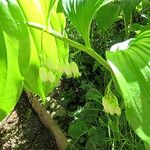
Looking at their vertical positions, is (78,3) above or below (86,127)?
above

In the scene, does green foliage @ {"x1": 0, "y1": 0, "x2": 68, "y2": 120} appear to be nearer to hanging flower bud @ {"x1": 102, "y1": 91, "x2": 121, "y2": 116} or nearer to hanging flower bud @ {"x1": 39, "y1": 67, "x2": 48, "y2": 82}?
hanging flower bud @ {"x1": 39, "y1": 67, "x2": 48, "y2": 82}

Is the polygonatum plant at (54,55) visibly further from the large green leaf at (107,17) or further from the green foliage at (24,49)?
the large green leaf at (107,17)

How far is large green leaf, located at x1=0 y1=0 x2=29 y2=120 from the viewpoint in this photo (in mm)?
677

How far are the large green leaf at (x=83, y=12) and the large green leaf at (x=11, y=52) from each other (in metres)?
0.10

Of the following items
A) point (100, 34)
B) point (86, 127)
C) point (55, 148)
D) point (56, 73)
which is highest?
point (56, 73)

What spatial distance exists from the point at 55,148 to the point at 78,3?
1.49m

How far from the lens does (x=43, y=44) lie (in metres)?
0.85

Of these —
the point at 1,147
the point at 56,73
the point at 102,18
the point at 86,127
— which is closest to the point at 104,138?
the point at 86,127

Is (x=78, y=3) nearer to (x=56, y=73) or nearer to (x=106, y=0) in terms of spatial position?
(x=106, y=0)

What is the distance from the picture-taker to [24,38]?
2.28 feet

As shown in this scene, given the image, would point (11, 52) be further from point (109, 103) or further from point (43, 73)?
point (109, 103)

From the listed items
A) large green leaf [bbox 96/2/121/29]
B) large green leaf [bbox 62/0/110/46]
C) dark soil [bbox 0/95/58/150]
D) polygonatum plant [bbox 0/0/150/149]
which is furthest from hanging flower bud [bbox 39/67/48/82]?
dark soil [bbox 0/95/58/150]

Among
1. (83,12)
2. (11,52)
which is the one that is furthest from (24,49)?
(83,12)

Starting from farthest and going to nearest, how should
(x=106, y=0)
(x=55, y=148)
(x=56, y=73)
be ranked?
(x=55, y=148) → (x=56, y=73) → (x=106, y=0)
